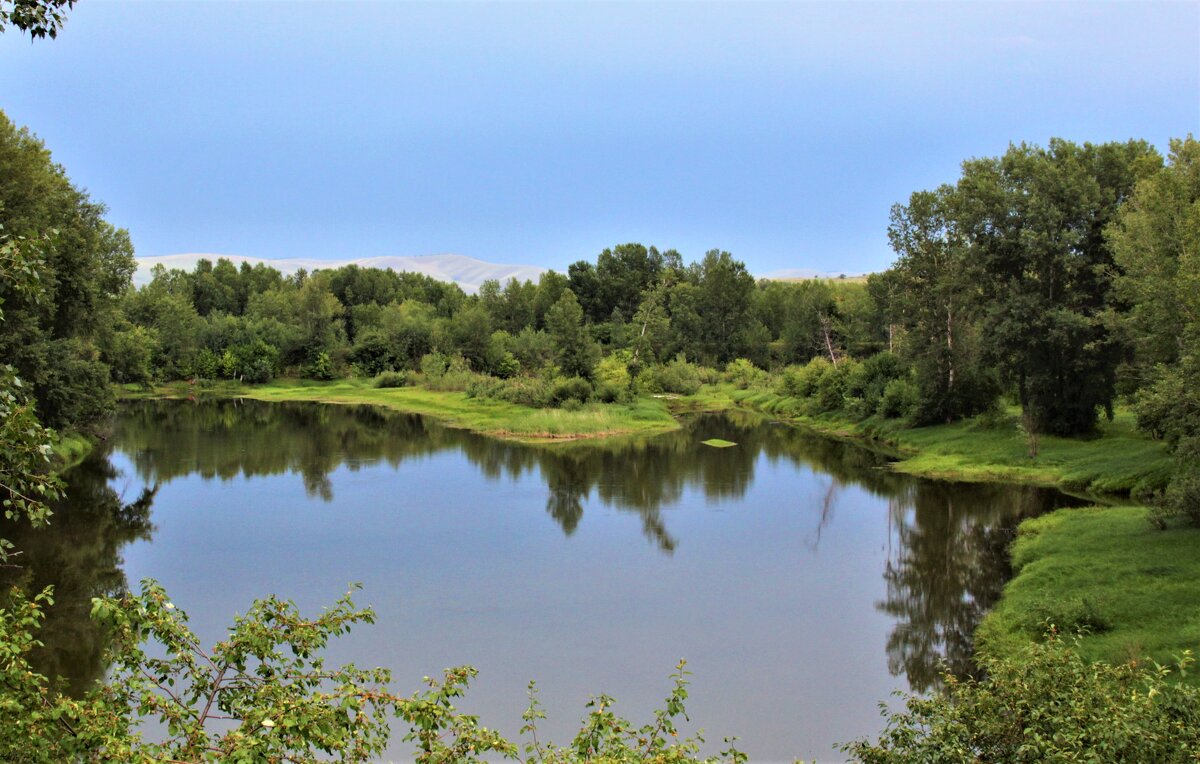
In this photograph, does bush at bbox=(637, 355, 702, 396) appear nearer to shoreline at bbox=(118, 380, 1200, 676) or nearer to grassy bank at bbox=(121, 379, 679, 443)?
shoreline at bbox=(118, 380, 1200, 676)

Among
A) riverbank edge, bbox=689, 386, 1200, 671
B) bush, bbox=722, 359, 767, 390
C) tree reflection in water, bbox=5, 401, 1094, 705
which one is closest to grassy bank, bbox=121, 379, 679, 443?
tree reflection in water, bbox=5, 401, 1094, 705

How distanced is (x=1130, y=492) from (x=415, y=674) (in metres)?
22.7

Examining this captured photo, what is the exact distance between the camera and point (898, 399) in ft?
145

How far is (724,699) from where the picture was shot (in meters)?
13.5

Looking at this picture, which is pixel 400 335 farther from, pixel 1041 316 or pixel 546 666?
pixel 546 666

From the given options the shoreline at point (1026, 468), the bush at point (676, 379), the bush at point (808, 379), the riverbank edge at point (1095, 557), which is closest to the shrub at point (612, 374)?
the shoreline at point (1026, 468)

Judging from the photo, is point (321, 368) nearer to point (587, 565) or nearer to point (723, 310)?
point (723, 310)

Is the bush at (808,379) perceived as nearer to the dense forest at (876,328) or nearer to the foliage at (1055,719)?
the dense forest at (876,328)

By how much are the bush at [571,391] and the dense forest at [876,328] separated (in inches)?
4.2

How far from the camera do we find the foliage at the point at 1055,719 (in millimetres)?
6750

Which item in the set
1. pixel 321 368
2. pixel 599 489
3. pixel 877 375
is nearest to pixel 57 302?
pixel 599 489

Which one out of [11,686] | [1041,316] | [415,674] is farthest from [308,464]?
[11,686]

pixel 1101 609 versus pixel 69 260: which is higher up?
pixel 69 260

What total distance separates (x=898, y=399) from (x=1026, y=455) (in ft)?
38.3
